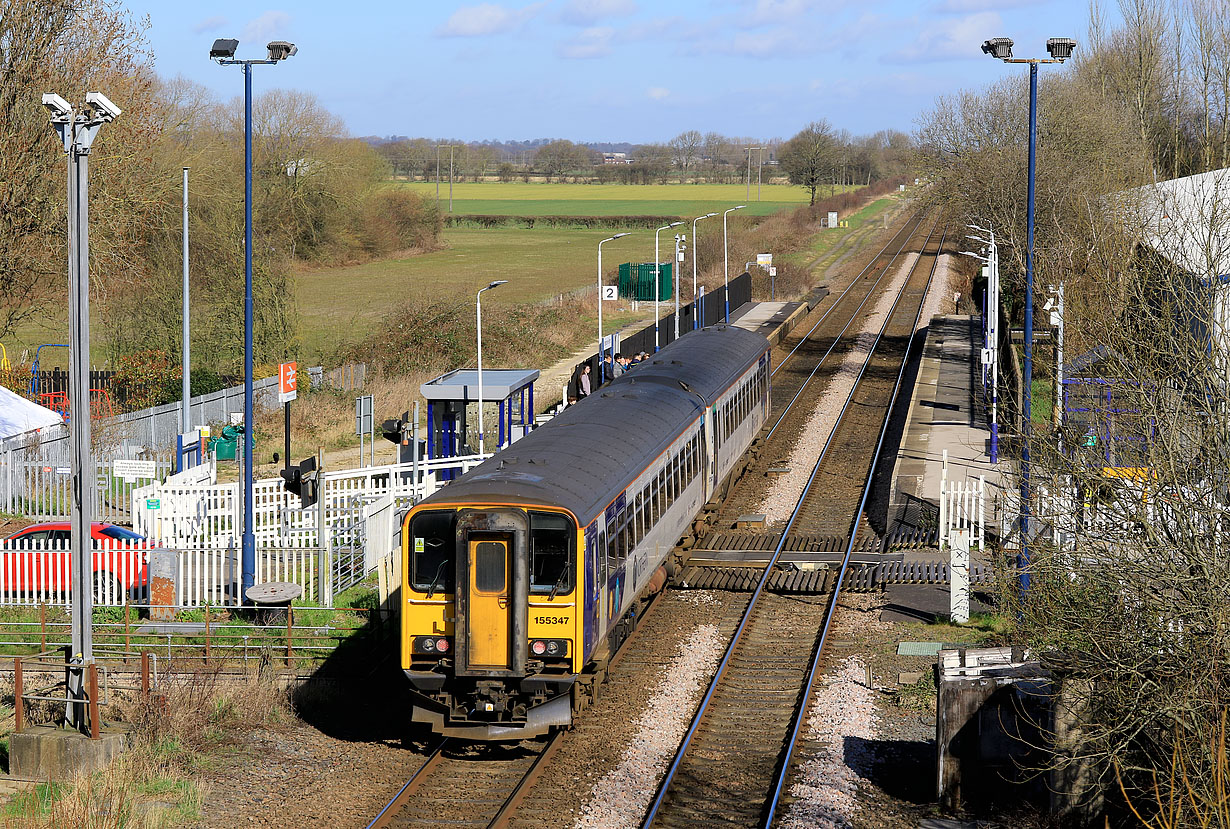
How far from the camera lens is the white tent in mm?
26500

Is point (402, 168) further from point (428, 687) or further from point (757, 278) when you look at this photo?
point (428, 687)

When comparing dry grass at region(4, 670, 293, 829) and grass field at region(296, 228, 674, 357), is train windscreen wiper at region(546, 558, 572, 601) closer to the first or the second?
dry grass at region(4, 670, 293, 829)

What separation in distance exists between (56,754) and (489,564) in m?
4.27

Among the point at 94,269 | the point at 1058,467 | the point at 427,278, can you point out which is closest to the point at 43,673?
the point at 1058,467

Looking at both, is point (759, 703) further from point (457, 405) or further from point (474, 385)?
point (474, 385)

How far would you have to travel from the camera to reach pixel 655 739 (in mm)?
13281

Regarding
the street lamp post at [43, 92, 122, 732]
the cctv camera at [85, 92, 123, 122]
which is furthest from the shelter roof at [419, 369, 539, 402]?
the cctv camera at [85, 92, 123, 122]

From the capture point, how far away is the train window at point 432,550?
41.0 feet

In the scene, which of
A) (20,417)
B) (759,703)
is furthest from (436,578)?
(20,417)

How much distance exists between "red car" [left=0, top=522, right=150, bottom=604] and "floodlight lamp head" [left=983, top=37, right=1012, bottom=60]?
13.8m

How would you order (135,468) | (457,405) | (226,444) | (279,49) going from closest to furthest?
(279,49), (135,468), (457,405), (226,444)

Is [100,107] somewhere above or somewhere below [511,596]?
above

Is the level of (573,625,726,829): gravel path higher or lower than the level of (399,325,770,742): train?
lower

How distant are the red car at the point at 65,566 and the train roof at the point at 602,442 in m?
6.11
